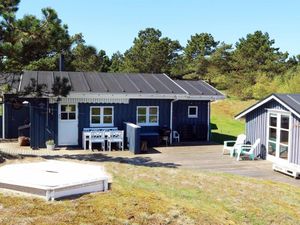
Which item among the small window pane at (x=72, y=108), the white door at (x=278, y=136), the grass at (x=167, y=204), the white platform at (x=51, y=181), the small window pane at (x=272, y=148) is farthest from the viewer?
the small window pane at (x=72, y=108)

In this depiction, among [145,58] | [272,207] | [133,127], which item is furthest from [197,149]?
[145,58]

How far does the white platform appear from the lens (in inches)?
261

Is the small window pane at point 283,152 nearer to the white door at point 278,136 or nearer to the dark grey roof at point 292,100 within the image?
the white door at point 278,136

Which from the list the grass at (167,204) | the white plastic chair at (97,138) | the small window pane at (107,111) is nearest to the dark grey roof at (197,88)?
the small window pane at (107,111)

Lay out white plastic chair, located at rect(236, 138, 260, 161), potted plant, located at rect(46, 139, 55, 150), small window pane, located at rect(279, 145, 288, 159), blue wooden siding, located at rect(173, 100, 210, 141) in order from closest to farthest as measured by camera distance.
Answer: small window pane, located at rect(279, 145, 288, 159) → white plastic chair, located at rect(236, 138, 260, 161) → potted plant, located at rect(46, 139, 55, 150) → blue wooden siding, located at rect(173, 100, 210, 141)

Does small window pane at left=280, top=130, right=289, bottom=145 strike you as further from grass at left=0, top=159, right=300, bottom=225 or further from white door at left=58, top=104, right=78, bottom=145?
white door at left=58, top=104, right=78, bottom=145

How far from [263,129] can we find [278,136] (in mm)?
1062

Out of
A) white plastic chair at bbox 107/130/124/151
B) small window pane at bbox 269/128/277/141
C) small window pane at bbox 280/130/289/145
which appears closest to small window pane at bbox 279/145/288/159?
small window pane at bbox 280/130/289/145

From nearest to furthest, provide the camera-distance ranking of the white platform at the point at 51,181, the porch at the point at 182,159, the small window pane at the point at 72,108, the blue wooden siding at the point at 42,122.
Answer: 1. the white platform at the point at 51,181
2. the porch at the point at 182,159
3. the blue wooden siding at the point at 42,122
4. the small window pane at the point at 72,108

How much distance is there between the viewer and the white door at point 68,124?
1692 centimetres

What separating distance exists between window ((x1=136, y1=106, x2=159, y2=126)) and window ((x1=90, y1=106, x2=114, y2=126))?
1.40m

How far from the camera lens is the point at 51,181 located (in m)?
6.87

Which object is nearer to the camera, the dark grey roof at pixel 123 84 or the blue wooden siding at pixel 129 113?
the blue wooden siding at pixel 129 113

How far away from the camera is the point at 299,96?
1474cm
